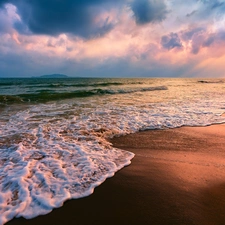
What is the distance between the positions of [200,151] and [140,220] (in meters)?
3.27

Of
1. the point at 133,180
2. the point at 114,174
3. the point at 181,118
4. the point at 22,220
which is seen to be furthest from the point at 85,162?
the point at 181,118

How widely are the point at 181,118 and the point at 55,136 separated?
19.3 feet

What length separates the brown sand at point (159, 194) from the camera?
2619 millimetres

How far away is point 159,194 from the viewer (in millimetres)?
3203

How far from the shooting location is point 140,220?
2.59m

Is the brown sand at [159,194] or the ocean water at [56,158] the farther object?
the ocean water at [56,158]

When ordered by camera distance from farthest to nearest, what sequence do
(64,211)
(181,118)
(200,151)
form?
(181,118)
(200,151)
(64,211)

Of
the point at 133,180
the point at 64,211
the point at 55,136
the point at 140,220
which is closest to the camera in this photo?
the point at 140,220

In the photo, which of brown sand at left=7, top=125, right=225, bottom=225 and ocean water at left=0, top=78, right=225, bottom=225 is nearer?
brown sand at left=7, top=125, right=225, bottom=225

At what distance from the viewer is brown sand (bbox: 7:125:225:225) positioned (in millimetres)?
2619

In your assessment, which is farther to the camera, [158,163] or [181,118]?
[181,118]

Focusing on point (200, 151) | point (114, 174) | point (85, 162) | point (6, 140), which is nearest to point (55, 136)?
point (6, 140)

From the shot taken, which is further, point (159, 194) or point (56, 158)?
point (56, 158)

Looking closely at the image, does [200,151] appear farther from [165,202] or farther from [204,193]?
[165,202]
